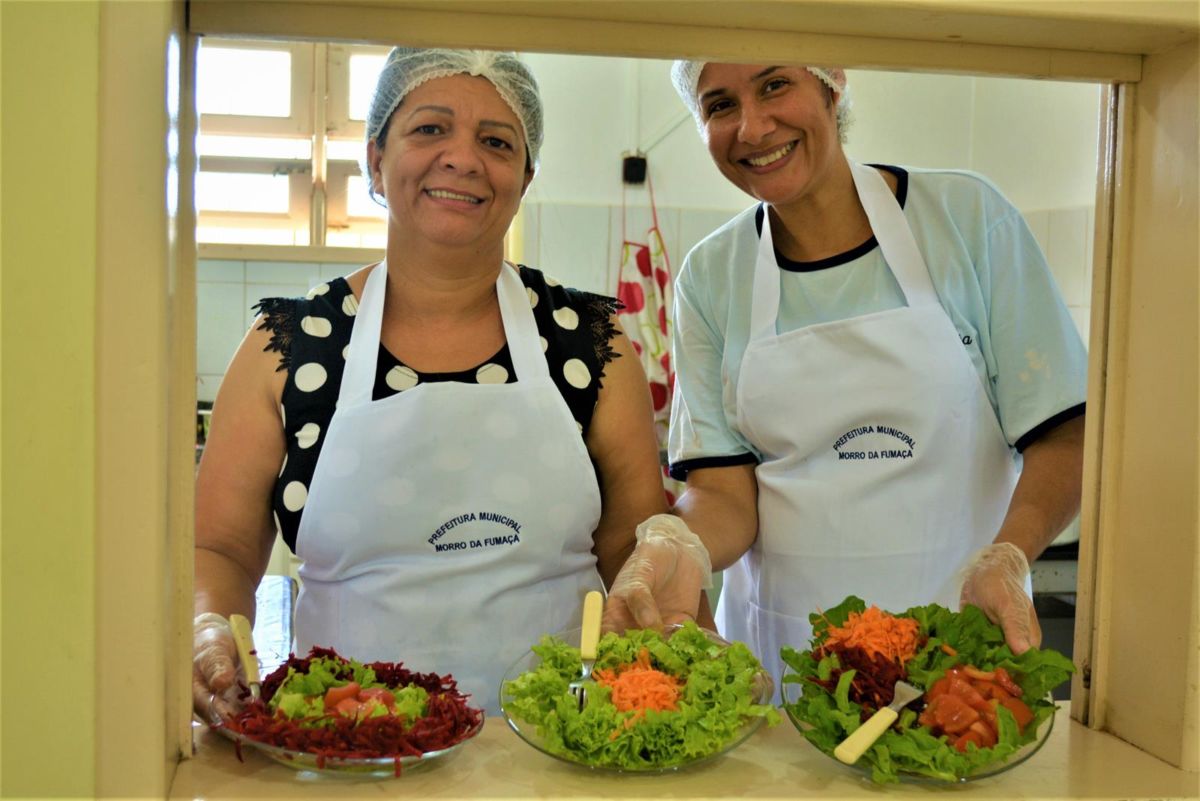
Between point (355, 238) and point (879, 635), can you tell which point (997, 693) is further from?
point (355, 238)

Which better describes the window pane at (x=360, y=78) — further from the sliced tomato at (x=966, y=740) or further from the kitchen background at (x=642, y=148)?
the sliced tomato at (x=966, y=740)

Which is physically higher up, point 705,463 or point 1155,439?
point 1155,439

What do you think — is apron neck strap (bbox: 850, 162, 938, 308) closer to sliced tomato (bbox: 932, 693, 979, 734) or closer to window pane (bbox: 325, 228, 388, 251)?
sliced tomato (bbox: 932, 693, 979, 734)

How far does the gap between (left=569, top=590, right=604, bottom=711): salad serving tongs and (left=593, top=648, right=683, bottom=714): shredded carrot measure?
0.05ft

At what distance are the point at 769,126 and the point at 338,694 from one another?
1106 mm

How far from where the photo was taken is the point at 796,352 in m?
1.86

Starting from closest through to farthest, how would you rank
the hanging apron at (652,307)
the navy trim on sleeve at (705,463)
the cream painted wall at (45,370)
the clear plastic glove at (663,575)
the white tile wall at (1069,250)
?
1. the cream painted wall at (45,370)
2. the clear plastic glove at (663,575)
3. the navy trim on sleeve at (705,463)
4. the white tile wall at (1069,250)
5. the hanging apron at (652,307)

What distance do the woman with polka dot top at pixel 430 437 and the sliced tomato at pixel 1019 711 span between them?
78 centimetres

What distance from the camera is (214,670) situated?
1136 millimetres

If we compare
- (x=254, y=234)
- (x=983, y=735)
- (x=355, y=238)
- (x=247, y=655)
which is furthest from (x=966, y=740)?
(x=254, y=234)

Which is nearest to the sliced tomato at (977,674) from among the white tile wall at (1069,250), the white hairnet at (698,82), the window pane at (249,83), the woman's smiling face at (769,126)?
the woman's smiling face at (769,126)

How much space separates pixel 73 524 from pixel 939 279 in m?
1.40

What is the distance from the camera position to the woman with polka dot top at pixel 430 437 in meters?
1.65

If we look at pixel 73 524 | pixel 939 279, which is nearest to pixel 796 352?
pixel 939 279
